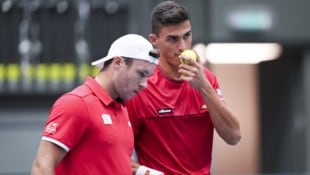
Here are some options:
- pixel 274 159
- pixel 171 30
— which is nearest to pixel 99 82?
pixel 171 30

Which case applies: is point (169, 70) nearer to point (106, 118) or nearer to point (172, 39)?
point (172, 39)

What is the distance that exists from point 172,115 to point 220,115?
1.11 feet

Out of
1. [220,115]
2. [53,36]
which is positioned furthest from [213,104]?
[53,36]

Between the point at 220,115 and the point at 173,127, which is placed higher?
the point at 220,115

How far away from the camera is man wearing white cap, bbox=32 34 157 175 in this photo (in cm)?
387

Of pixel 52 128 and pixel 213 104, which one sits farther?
pixel 213 104

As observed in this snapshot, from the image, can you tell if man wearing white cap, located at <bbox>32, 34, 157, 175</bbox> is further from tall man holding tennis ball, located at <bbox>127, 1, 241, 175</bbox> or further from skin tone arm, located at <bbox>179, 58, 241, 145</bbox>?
tall man holding tennis ball, located at <bbox>127, 1, 241, 175</bbox>

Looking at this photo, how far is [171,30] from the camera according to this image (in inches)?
177

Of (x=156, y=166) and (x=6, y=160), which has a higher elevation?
(x=156, y=166)

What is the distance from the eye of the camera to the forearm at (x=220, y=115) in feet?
14.4

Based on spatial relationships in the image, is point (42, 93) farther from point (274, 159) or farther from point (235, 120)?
point (235, 120)

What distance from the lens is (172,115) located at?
4.64m

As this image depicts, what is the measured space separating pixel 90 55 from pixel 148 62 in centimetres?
560

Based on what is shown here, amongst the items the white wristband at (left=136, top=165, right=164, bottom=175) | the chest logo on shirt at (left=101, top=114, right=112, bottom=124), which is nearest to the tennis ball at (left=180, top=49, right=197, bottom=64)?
the chest logo on shirt at (left=101, top=114, right=112, bottom=124)
